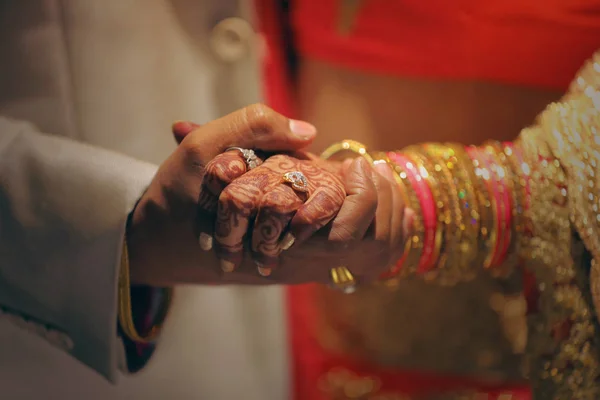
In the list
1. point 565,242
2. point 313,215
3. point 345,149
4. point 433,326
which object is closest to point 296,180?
point 313,215

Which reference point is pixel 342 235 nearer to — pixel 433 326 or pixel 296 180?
pixel 296 180

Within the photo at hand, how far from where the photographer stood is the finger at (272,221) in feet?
1.15

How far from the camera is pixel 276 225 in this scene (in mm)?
355

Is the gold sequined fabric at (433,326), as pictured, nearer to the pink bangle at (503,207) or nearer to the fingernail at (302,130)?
the pink bangle at (503,207)

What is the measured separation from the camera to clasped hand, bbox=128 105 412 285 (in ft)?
1.19

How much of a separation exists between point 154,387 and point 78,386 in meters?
0.12

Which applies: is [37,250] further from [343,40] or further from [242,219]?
[343,40]

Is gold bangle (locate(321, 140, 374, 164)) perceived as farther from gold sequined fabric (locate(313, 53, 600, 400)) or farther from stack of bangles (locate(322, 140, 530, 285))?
gold sequined fabric (locate(313, 53, 600, 400))

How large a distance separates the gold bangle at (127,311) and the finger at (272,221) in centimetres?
13

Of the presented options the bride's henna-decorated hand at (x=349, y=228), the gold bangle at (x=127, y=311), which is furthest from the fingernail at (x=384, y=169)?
the gold bangle at (x=127, y=311)

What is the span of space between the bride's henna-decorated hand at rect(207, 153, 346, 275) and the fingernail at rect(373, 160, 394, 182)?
0.28ft

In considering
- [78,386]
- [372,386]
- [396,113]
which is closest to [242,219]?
[396,113]

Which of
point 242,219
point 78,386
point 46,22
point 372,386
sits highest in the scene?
point 46,22

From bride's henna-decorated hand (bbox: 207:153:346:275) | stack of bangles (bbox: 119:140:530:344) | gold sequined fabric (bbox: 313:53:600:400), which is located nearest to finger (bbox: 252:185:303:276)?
bride's henna-decorated hand (bbox: 207:153:346:275)
